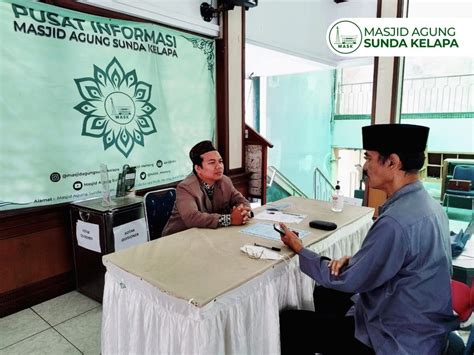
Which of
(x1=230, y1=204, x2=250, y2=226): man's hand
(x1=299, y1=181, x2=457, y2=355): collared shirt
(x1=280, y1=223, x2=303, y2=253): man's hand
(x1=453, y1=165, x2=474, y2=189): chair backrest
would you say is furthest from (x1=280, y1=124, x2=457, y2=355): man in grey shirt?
(x1=453, y1=165, x2=474, y2=189): chair backrest

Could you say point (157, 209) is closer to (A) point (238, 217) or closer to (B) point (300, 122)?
(A) point (238, 217)

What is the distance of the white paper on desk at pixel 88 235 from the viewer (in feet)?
7.55

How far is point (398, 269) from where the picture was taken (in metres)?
1.10

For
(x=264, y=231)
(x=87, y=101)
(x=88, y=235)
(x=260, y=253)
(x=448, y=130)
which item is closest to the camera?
(x=260, y=253)

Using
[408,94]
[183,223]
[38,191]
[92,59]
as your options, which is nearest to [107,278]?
[183,223]

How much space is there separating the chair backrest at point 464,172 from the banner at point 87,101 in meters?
2.94

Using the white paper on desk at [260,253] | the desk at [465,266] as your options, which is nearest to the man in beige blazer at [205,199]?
the white paper on desk at [260,253]

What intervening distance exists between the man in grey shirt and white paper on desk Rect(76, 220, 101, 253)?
5.34 ft

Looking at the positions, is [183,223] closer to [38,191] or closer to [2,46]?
[38,191]

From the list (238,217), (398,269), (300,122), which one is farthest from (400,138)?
(300,122)

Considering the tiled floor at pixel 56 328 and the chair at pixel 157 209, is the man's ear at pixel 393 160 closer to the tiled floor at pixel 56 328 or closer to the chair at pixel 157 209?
the tiled floor at pixel 56 328

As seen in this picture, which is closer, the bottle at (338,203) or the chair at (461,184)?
the bottle at (338,203)

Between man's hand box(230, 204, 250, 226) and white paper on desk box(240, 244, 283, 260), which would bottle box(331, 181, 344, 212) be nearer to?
man's hand box(230, 204, 250, 226)

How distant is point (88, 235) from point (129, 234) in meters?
0.27
